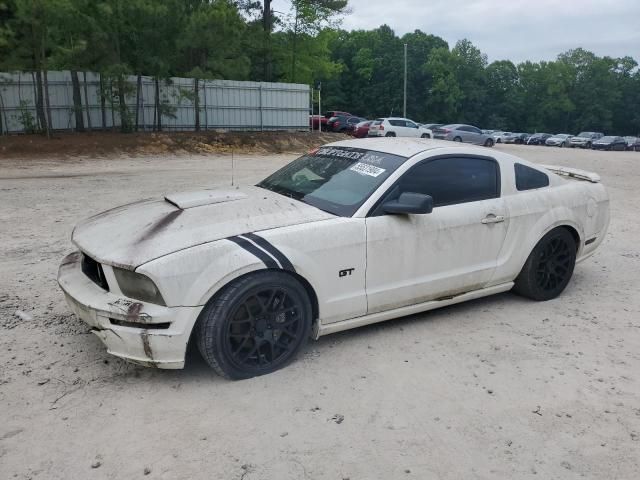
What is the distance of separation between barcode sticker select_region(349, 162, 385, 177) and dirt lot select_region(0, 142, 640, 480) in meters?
1.20

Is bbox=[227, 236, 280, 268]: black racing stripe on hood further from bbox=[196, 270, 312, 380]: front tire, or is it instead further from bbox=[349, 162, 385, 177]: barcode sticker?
bbox=[349, 162, 385, 177]: barcode sticker

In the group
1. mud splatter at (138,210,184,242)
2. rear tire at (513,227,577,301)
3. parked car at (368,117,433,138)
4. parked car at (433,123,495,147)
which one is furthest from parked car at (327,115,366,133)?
mud splatter at (138,210,184,242)

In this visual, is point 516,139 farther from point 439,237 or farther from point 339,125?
point 439,237

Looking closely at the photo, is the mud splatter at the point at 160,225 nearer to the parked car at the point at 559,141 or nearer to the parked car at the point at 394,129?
the parked car at the point at 394,129

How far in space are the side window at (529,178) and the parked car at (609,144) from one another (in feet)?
153

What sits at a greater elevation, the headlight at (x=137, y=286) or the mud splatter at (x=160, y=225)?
the mud splatter at (x=160, y=225)

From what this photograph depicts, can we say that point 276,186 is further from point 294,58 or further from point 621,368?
point 294,58

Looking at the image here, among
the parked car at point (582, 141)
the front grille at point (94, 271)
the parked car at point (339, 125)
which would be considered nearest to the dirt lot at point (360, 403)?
the front grille at point (94, 271)

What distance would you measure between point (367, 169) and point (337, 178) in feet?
0.79

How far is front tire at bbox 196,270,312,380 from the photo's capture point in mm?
3174

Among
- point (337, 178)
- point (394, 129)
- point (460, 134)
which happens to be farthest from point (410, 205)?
point (460, 134)

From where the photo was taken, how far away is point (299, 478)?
2.48 meters

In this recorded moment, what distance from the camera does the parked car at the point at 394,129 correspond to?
103ft

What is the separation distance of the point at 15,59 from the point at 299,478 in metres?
20.7
